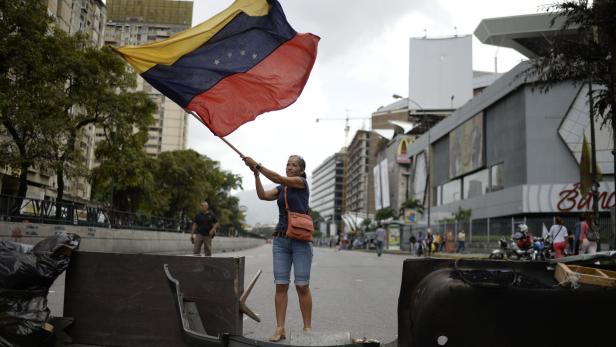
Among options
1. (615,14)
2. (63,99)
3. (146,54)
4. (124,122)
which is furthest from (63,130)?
(615,14)

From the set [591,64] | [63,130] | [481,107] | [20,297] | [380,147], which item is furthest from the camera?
[380,147]

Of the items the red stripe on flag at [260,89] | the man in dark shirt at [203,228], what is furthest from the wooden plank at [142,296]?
the man in dark shirt at [203,228]

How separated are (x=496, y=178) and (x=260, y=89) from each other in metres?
51.3

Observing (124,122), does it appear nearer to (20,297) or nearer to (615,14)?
(615,14)

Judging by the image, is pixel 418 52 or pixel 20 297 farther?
pixel 418 52

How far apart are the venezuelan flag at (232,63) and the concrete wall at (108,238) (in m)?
3.58

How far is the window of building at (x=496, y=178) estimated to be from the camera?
52344 mm

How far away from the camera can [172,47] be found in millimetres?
5324

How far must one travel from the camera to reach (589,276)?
313 centimetres

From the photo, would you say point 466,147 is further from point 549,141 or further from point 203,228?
point 203,228

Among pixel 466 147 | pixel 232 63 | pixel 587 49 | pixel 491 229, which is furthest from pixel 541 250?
pixel 466 147

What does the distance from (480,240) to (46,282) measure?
1415 inches

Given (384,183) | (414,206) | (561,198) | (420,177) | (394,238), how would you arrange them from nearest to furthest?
(561,198) < (394,238) < (414,206) < (420,177) < (384,183)

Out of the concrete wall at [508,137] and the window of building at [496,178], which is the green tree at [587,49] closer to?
the concrete wall at [508,137]
